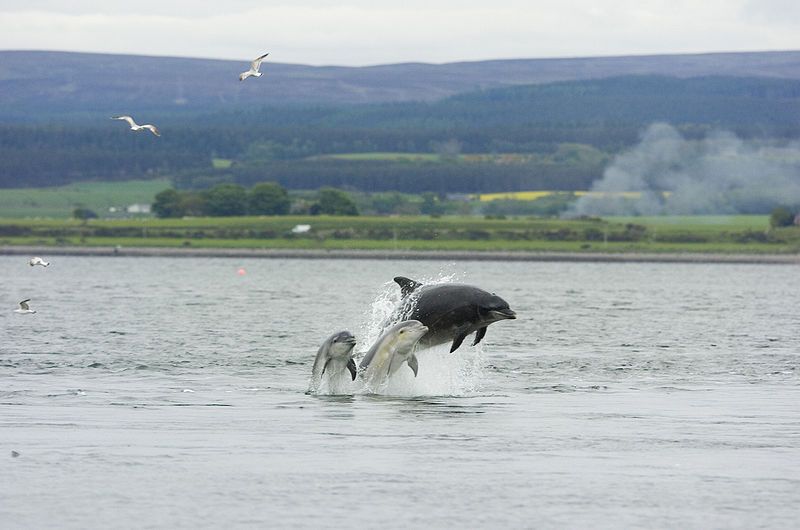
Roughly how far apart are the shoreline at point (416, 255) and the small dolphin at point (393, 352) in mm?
138797

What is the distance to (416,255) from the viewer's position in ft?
566

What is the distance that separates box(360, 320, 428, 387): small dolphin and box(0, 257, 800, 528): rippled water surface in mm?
589

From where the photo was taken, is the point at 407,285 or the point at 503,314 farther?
the point at 407,285

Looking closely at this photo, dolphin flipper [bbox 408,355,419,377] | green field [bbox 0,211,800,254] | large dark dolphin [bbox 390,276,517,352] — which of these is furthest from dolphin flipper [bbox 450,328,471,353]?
green field [bbox 0,211,800,254]

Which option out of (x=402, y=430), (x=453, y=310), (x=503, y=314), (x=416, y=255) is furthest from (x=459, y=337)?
(x=416, y=255)

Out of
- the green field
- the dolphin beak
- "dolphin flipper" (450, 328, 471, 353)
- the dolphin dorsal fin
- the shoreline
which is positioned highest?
the dolphin dorsal fin

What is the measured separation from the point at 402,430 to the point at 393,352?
424 cm

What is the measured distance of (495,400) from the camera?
31.7 m

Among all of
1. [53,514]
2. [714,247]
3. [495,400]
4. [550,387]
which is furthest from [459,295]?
→ [714,247]

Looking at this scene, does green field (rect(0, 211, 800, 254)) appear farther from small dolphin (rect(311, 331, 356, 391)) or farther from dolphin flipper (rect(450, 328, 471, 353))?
dolphin flipper (rect(450, 328, 471, 353))

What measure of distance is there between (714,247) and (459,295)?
154337mm

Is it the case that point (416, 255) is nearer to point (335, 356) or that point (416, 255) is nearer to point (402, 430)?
point (335, 356)

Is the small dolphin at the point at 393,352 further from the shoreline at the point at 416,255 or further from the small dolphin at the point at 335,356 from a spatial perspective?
the shoreline at the point at 416,255

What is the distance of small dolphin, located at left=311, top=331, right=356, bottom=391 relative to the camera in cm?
3086
